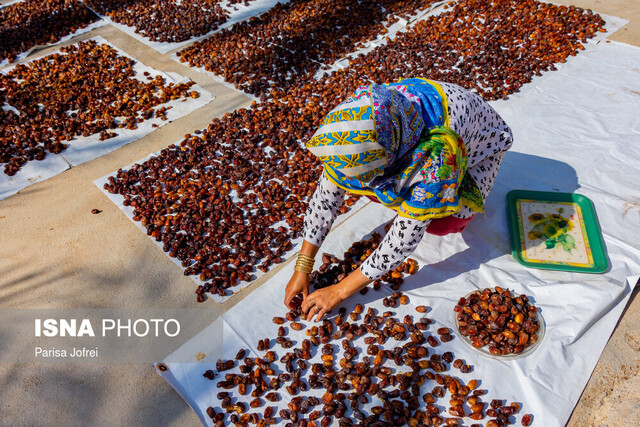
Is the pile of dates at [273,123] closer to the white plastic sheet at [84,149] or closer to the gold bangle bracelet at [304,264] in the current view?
the gold bangle bracelet at [304,264]

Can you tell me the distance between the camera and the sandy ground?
2.16 m

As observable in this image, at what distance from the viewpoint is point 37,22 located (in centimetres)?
536

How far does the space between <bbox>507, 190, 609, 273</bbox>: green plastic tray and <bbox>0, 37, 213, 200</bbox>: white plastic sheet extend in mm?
2925

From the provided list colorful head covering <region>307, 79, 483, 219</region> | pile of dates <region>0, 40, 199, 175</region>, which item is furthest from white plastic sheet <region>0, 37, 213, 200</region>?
colorful head covering <region>307, 79, 483, 219</region>

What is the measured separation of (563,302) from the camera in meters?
2.47

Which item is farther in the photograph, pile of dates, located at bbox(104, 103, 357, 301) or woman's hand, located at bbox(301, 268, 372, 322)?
pile of dates, located at bbox(104, 103, 357, 301)

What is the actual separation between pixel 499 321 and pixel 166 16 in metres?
5.17

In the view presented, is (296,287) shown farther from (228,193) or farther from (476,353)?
(228,193)

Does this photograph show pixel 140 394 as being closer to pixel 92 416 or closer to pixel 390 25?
pixel 92 416

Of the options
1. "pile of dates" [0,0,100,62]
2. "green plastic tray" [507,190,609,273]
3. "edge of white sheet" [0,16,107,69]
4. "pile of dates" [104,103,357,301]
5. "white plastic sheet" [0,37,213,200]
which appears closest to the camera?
"green plastic tray" [507,190,609,273]

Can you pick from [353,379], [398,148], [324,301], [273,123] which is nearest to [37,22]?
[273,123]

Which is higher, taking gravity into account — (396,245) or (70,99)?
(396,245)

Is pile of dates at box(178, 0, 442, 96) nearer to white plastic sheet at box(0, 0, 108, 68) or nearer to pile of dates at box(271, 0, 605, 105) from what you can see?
pile of dates at box(271, 0, 605, 105)

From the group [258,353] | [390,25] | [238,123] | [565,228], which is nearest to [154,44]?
[238,123]
